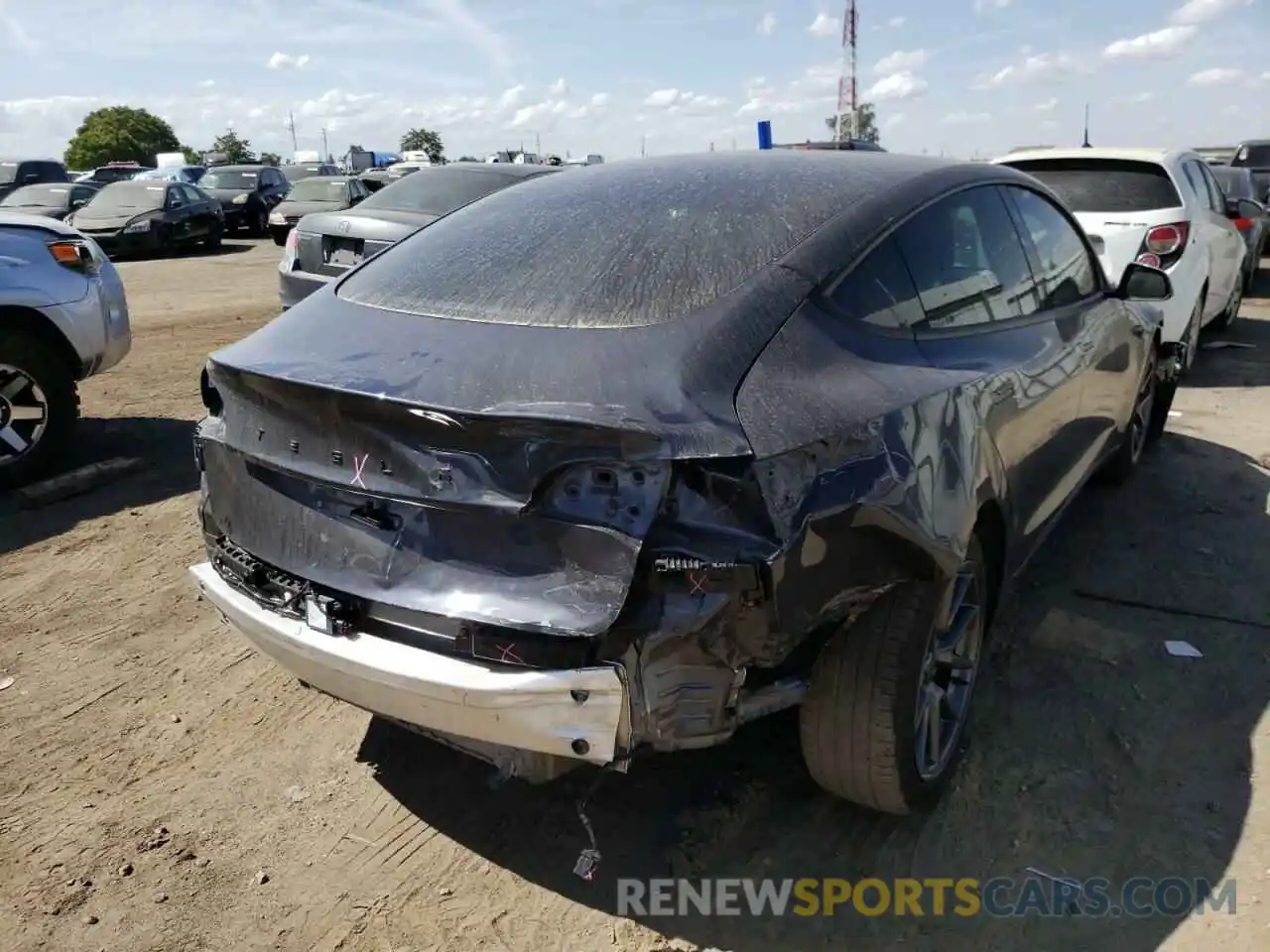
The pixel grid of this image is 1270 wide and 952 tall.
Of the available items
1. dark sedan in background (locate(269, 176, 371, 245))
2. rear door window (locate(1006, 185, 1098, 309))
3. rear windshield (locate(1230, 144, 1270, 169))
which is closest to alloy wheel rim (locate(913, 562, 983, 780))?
Result: rear door window (locate(1006, 185, 1098, 309))

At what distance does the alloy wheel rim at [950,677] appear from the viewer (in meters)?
2.62

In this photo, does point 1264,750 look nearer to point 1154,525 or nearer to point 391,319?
point 1154,525

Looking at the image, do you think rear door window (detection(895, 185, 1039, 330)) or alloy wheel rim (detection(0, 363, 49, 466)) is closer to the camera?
rear door window (detection(895, 185, 1039, 330))

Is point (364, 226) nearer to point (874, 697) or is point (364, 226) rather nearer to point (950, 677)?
point (950, 677)

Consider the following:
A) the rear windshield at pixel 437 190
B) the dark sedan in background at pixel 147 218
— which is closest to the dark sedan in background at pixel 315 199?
the dark sedan in background at pixel 147 218

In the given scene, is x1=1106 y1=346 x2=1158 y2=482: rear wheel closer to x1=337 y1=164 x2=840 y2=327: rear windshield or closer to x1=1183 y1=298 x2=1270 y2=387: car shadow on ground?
x1=1183 y1=298 x2=1270 y2=387: car shadow on ground

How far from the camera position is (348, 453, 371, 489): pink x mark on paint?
7.38 ft

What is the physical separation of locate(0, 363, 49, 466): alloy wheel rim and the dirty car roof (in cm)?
322

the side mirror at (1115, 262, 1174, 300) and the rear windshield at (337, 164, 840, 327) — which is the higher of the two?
the rear windshield at (337, 164, 840, 327)

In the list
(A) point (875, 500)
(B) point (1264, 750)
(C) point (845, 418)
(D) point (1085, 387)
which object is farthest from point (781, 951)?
(D) point (1085, 387)

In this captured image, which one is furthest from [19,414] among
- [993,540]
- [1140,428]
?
[1140,428]

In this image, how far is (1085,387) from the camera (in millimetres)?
3762

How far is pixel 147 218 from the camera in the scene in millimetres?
17734

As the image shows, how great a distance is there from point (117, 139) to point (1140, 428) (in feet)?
263
